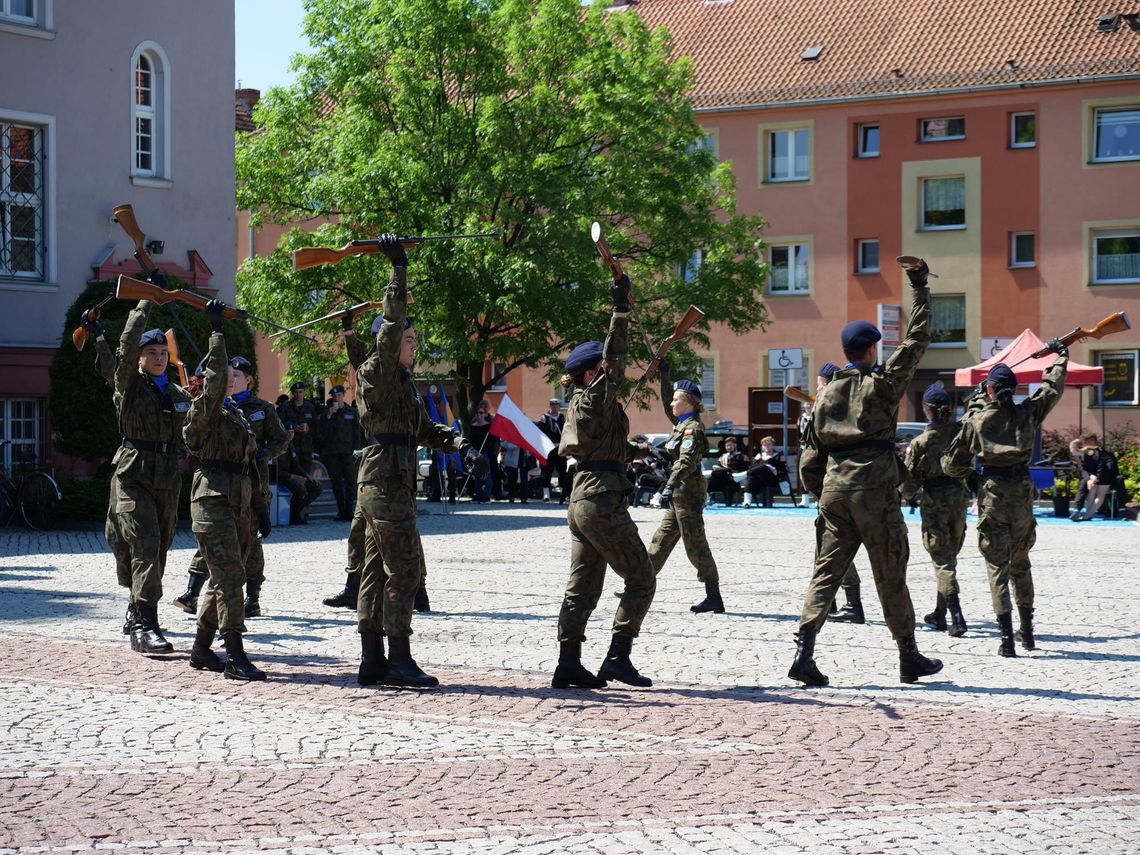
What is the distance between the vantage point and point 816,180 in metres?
46.1

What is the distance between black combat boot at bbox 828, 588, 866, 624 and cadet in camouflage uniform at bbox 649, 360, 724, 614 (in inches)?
39.6

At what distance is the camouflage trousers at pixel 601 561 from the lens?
→ 29.9ft

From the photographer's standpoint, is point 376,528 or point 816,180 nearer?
point 376,528

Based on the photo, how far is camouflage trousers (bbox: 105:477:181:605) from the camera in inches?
414

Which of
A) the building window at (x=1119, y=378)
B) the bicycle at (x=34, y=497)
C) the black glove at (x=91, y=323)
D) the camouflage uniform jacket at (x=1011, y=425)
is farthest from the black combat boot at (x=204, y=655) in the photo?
the building window at (x=1119, y=378)

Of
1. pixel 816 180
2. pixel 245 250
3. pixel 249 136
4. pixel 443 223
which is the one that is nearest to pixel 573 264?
pixel 443 223

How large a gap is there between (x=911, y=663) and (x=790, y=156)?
3853 centimetres

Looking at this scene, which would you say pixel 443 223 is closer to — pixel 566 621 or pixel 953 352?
pixel 953 352

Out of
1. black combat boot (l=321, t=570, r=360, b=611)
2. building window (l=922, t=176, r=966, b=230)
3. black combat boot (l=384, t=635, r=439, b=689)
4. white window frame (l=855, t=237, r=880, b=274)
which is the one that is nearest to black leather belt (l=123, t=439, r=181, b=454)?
black combat boot (l=384, t=635, r=439, b=689)

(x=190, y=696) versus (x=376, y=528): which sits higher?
(x=376, y=528)

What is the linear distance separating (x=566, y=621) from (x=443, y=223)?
26.5 metres

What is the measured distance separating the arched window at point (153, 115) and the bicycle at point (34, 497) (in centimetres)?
745

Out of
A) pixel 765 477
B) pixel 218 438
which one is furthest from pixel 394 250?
pixel 765 477

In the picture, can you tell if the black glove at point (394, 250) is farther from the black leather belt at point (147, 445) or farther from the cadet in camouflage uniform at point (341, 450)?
the cadet in camouflage uniform at point (341, 450)
